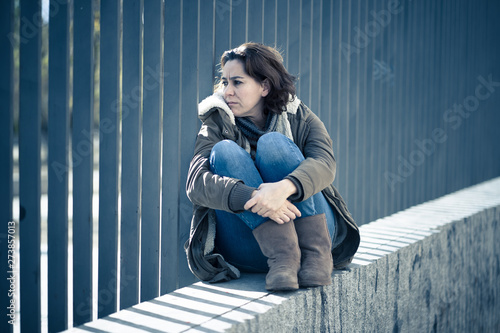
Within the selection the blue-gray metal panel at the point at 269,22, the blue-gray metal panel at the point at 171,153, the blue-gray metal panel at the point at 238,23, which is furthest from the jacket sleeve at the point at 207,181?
the blue-gray metal panel at the point at 269,22

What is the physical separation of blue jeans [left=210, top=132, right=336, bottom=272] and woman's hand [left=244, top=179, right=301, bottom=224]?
0.06 metres

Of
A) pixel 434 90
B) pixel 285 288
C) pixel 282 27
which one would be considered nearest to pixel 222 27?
pixel 282 27

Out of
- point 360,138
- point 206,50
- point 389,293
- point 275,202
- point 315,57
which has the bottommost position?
point 389,293

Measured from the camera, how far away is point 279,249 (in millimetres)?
2082

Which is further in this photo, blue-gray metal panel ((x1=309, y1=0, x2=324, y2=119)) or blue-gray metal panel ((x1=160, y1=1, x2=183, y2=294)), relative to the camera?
blue-gray metal panel ((x1=309, y1=0, x2=324, y2=119))

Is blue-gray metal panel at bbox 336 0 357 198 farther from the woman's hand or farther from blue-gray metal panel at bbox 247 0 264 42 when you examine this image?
the woman's hand

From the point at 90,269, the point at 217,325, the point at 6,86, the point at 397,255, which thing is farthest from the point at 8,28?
the point at 397,255

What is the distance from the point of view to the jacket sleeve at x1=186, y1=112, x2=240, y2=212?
2.07 m

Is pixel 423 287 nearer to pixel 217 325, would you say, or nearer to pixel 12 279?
pixel 217 325

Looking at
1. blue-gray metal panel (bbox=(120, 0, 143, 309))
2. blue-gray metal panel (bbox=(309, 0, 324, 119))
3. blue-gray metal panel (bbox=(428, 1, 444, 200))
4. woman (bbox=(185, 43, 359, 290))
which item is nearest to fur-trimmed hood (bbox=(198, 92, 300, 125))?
woman (bbox=(185, 43, 359, 290))

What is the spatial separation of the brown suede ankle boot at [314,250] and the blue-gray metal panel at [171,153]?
66 cm

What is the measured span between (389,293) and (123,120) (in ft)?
5.07

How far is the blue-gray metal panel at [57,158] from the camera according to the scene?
6.70 ft

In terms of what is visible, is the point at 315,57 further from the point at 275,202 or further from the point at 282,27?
the point at 275,202
